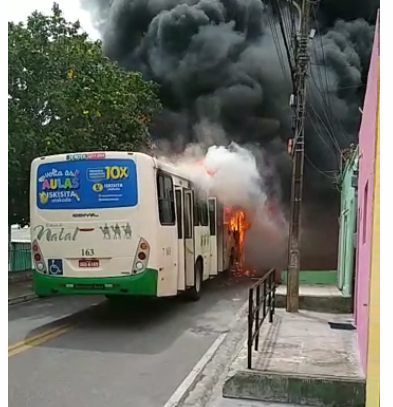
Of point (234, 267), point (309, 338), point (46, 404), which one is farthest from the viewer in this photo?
point (234, 267)

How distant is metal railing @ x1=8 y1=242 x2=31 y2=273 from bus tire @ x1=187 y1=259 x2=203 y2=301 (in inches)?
63.4

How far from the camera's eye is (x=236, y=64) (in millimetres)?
3070

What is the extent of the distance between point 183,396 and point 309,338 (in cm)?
111

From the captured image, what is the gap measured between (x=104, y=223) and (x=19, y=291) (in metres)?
0.72

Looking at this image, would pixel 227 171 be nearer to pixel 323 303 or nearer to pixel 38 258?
pixel 38 258

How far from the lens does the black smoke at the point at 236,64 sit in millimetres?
2945

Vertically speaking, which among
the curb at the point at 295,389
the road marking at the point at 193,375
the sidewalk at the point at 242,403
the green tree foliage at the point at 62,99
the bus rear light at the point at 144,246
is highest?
the green tree foliage at the point at 62,99

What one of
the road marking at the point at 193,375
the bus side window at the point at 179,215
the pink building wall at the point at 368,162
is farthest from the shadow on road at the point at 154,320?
the pink building wall at the point at 368,162

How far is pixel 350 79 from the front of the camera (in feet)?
9.70

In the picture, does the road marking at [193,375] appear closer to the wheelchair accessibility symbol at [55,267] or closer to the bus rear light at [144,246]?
the bus rear light at [144,246]

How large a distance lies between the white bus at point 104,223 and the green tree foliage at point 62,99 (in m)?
0.11

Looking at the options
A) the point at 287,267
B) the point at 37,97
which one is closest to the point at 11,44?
the point at 37,97

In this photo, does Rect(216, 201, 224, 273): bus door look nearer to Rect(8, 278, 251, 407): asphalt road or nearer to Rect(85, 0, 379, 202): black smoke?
Rect(8, 278, 251, 407): asphalt road
